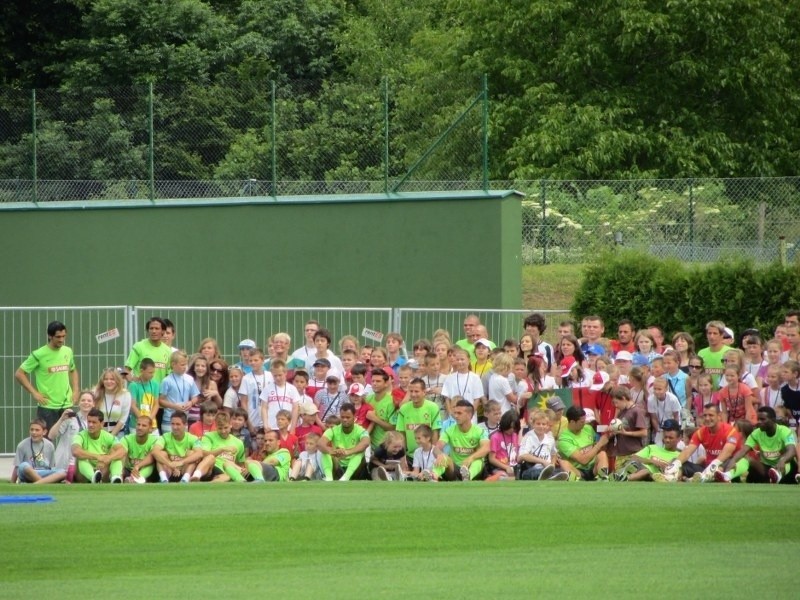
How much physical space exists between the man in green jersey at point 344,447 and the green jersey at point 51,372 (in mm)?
3235

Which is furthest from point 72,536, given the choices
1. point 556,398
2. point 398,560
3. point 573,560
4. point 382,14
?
point 382,14

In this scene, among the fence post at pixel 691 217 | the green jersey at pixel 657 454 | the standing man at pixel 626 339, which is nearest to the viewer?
the green jersey at pixel 657 454

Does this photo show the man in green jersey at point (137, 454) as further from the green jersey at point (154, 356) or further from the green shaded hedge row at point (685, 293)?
the green shaded hedge row at point (685, 293)

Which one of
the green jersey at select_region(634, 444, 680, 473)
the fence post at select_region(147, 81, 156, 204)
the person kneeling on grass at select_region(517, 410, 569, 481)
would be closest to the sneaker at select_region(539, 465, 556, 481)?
the person kneeling on grass at select_region(517, 410, 569, 481)

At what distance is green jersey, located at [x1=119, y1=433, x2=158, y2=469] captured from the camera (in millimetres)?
16328

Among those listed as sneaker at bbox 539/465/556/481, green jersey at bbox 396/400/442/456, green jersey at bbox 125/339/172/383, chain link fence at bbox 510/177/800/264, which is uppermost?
chain link fence at bbox 510/177/800/264

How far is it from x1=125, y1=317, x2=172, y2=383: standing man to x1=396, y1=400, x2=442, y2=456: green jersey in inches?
117

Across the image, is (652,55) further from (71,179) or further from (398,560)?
(398,560)

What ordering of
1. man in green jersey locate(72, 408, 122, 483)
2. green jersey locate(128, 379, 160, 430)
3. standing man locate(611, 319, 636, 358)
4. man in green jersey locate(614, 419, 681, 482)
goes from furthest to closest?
standing man locate(611, 319, 636, 358) → green jersey locate(128, 379, 160, 430) → man in green jersey locate(72, 408, 122, 483) → man in green jersey locate(614, 419, 681, 482)

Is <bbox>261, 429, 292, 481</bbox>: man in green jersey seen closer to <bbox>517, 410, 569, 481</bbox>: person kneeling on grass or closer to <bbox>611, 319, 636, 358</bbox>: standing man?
<bbox>517, 410, 569, 481</bbox>: person kneeling on grass

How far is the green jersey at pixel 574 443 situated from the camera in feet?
53.4

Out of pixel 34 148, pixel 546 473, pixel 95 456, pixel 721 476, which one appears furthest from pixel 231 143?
pixel 721 476

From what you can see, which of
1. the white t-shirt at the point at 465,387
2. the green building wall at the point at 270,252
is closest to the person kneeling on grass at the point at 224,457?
the white t-shirt at the point at 465,387

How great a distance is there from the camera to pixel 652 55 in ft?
144
